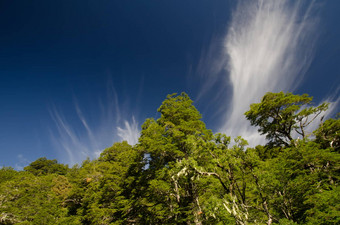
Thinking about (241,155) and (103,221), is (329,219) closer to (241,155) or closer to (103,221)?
(241,155)

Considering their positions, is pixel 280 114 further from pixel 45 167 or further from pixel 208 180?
pixel 45 167

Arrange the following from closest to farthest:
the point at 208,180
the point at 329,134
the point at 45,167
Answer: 1. the point at 208,180
2. the point at 329,134
3. the point at 45,167

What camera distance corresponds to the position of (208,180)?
11680 mm

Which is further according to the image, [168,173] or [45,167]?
[45,167]

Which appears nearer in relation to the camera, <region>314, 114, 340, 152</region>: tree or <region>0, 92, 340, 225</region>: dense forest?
<region>0, 92, 340, 225</region>: dense forest

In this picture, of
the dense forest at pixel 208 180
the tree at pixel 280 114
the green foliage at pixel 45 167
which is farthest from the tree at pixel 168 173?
the green foliage at pixel 45 167

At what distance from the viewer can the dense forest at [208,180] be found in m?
7.27

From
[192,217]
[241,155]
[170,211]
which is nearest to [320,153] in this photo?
[241,155]

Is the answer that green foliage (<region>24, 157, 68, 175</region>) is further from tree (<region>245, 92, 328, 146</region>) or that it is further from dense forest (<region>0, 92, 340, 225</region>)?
tree (<region>245, 92, 328, 146</region>)

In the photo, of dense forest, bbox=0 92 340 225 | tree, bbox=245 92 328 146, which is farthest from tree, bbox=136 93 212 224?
tree, bbox=245 92 328 146

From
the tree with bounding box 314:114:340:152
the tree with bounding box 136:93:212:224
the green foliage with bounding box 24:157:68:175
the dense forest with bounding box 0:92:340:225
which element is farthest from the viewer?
the green foliage with bounding box 24:157:68:175

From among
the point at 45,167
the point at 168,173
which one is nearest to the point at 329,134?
the point at 168,173

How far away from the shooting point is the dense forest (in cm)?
727

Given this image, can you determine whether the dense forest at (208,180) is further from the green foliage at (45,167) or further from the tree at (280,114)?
the green foliage at (45,167)
